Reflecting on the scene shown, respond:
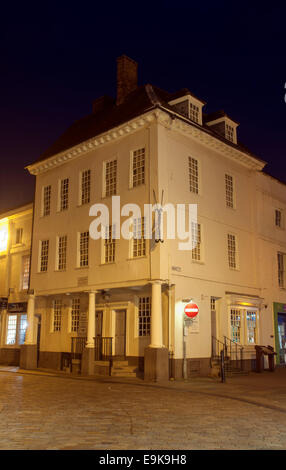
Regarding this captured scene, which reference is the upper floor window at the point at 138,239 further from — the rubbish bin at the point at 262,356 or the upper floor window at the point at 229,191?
the rubbish bin at the point at 262,356

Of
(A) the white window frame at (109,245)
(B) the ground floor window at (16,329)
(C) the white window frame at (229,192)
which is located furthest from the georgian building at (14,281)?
(C) the white window frame at (229,192)

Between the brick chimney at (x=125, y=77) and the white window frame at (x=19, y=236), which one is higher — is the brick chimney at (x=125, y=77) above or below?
above

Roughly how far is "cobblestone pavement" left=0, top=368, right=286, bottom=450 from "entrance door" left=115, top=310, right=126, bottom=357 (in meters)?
4.28

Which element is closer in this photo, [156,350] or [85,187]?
[156,350]

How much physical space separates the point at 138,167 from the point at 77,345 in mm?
9016

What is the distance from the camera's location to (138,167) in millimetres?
20188

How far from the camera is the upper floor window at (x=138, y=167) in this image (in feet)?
65.4

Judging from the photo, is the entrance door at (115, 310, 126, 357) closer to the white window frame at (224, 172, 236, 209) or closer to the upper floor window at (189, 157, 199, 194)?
the upper floor window at (189, 157, 199, 194)

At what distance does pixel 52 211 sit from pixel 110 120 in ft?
18.5

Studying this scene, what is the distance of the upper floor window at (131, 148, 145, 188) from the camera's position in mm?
19938

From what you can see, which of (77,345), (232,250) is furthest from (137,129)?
(77,345)

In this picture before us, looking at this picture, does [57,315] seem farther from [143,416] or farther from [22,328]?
[143,416]
